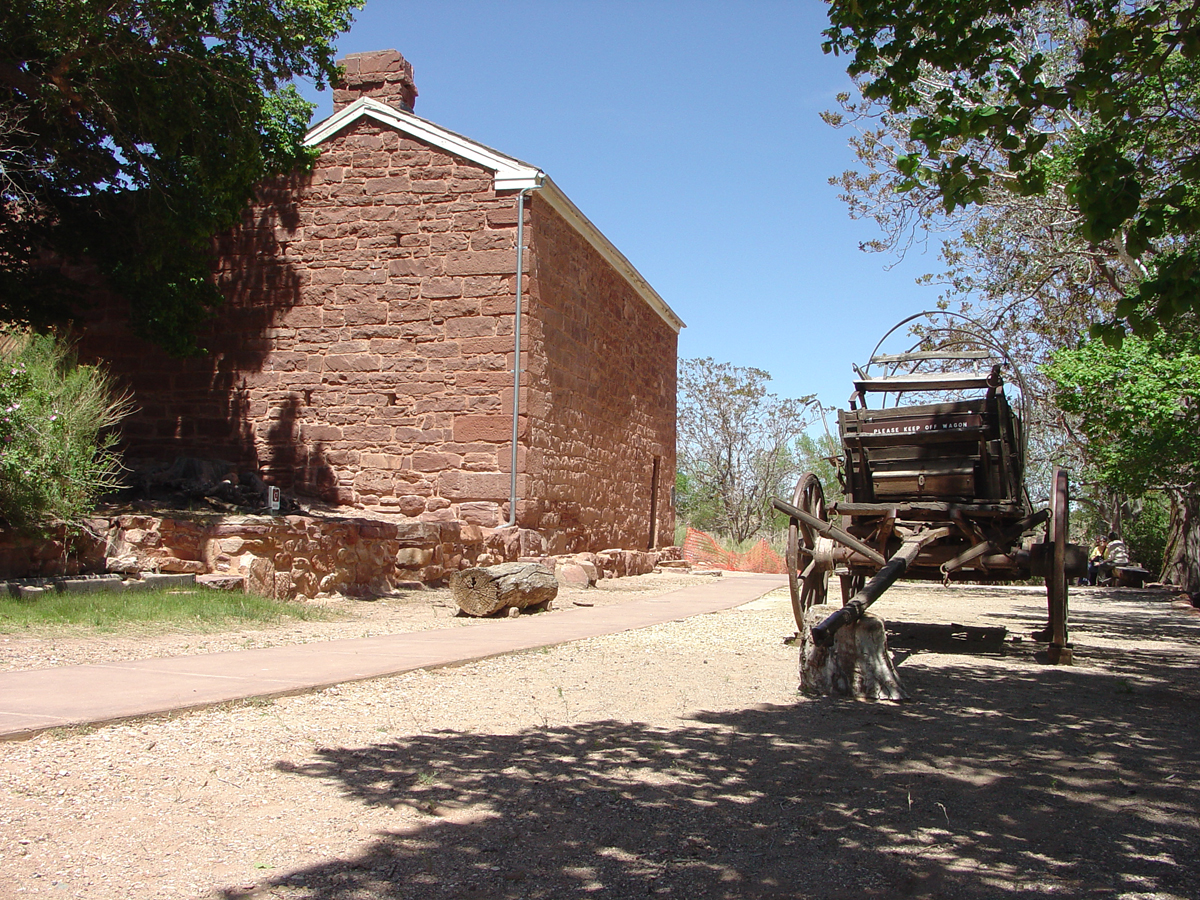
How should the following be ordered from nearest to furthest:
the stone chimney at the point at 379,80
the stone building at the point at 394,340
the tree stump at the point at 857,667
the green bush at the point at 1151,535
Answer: the tree stump at the point at 857,667
the stone building at the point at 394,340
the stone chimney at the point at 379,80
the green bush at the point at 1151,535

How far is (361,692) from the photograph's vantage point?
566 cm

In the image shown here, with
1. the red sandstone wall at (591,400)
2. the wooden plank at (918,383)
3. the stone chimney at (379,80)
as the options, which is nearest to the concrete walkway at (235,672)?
the wooden plank at (918,383)

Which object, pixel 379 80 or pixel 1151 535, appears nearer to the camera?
pixel 379 80

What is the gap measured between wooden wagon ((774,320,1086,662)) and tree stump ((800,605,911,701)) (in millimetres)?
1188

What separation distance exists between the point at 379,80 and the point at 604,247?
4.61m

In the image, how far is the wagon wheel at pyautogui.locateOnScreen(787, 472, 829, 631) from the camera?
7.42 meters

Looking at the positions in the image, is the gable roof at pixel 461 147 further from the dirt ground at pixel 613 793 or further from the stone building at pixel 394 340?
the dirt ground at pixel 613 793

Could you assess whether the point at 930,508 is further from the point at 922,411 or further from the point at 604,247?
the point at 604,247

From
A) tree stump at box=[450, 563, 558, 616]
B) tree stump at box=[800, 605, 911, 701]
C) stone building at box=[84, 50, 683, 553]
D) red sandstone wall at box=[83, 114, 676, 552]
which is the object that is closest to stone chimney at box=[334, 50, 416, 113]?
stone building at box=[84, 50, 683, 553]

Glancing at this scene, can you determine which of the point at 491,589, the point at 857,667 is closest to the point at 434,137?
the point at 491,589

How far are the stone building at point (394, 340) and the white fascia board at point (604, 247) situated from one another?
7cm

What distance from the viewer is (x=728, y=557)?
2562 cm

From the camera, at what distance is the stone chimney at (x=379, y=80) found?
15672 millimetres

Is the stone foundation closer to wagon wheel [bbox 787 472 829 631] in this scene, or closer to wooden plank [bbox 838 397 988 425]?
wagon wheel [bbox 787 472 829 631]
